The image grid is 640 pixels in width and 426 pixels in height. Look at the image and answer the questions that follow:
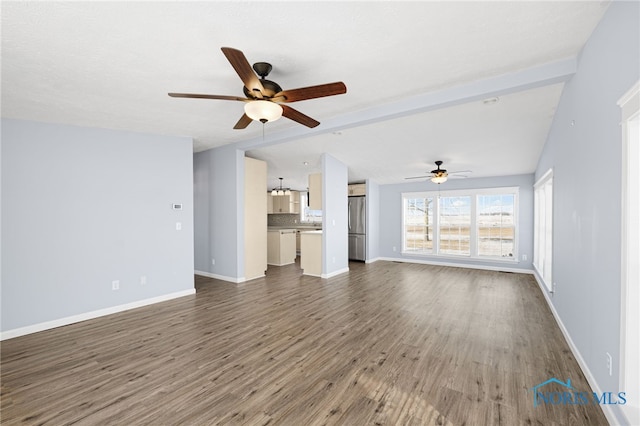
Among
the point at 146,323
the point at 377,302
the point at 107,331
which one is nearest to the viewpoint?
the point at 107,331

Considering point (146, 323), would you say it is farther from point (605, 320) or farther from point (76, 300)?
point (605, 320)

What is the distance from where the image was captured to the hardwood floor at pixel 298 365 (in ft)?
6.22

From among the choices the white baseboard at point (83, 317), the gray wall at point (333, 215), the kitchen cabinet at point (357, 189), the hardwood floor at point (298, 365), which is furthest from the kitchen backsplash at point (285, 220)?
the hardwood floor at point (298, 365)

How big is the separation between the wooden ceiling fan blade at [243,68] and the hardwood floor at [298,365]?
2.42 meters

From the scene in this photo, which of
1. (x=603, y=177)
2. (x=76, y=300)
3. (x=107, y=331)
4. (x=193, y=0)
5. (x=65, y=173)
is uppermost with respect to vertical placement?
(x=193, y=0)

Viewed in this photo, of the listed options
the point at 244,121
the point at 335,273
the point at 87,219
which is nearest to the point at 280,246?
the point at 335,273

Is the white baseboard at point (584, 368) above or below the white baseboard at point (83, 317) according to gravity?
above

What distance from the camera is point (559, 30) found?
2.04 meters

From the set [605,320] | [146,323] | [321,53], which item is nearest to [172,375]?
[146,323]

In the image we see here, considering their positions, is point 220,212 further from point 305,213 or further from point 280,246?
point 305,213

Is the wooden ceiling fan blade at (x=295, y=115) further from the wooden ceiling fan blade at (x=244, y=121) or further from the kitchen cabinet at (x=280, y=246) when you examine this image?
the kitchen cabinet at (x=280, y=246)

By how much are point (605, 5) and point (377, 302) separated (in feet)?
12.7

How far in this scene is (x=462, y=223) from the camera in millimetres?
7605

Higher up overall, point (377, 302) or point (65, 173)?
point (65, 173)
